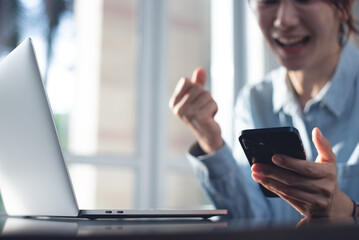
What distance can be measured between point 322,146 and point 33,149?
1.42 ft

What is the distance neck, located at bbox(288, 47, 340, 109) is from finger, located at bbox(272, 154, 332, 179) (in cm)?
64

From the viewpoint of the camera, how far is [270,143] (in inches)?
23.4

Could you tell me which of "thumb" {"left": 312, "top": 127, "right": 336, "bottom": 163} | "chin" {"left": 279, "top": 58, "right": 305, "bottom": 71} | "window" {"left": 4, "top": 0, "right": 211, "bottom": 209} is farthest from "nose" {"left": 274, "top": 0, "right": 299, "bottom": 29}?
"window" {"left": 4, "top": 0, "right": 211, "bottom": 209}

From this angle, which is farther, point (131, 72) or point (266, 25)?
point (131, 72)

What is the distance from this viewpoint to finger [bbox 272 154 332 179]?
0.59m

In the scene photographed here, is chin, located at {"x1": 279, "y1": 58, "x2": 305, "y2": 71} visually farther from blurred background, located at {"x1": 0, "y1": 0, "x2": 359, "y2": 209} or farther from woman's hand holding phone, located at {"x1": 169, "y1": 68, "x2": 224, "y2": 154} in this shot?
blurred background, located at {"x1": 0, "y1": 0, "x2": 359, "y2": 209}

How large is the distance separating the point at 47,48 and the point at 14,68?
161cm

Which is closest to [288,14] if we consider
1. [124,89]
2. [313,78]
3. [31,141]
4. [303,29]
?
[303,29]

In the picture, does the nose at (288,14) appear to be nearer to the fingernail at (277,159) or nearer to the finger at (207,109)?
the finger at (207,109)

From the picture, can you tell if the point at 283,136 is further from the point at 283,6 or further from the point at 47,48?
the point at 47,48

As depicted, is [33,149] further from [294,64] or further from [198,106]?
[294,64]

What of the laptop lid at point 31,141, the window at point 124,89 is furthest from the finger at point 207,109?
the window at point 124,89

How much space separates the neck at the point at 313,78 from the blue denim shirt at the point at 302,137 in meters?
0.04

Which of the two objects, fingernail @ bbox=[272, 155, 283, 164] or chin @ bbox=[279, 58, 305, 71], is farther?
chin @ bbox=[279, 58, 305, 71]
